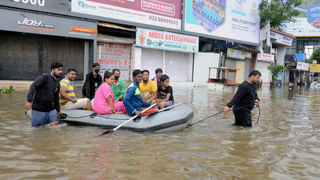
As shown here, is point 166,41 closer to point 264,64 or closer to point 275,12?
point 275,12

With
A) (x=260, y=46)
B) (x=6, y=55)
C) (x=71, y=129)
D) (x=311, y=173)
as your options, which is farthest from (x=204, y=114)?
(x=260, y=46)

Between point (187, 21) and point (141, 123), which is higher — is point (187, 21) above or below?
above

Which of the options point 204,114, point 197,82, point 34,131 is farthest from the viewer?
point 197,82

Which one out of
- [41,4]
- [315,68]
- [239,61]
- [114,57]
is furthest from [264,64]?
[41,4]

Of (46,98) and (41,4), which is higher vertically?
(41,4)

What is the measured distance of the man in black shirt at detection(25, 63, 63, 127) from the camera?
18.2 ft

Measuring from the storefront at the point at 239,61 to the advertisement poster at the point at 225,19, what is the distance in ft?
4.08

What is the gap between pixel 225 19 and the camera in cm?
2650

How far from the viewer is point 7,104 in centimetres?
903

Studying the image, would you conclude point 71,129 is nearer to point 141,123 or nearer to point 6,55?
point 141,123

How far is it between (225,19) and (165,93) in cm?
2100

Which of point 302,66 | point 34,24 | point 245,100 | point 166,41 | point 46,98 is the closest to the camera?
point 46,98

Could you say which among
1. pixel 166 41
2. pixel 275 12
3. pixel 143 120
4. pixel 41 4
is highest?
pixel 275 12

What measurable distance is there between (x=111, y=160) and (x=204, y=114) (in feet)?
16.9
